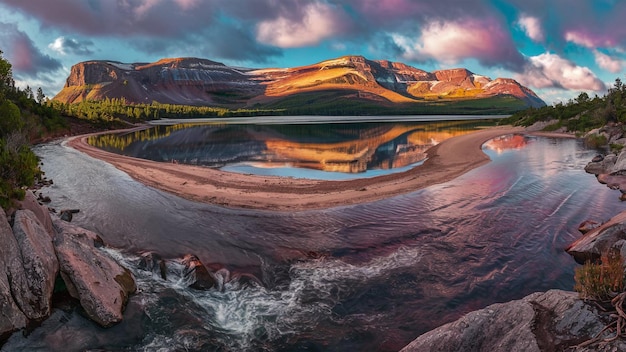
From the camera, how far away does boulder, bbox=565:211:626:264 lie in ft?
54.2

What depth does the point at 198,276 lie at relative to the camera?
53.6ft

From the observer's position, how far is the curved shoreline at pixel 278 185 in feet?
97.0

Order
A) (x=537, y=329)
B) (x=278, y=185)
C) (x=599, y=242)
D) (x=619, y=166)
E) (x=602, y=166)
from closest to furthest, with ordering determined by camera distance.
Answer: (x=537, y=329) < (x=599, y=242) < (x=278, y=185) < (x=619, y=166) < (x=602, y=166)

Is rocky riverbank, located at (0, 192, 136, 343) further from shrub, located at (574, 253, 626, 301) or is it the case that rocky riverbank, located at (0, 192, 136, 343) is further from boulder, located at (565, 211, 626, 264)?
boulder, located at (565, 211, 626, 264)

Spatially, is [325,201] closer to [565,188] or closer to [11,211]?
[11,211]

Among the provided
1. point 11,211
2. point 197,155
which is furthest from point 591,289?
point 197,155

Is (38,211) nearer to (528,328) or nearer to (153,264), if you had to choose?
(153,264)

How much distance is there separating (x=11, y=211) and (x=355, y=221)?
58.9 ft

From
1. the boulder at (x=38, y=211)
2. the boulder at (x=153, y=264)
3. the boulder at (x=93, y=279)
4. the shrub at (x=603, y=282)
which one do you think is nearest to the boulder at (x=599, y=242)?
the shrub at (x=603, y=282)


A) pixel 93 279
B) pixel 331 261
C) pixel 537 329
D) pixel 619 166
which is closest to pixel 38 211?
pixel 93 279

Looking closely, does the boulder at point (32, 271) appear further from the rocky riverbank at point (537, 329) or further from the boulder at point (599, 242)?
the boulder at point (599, 242)

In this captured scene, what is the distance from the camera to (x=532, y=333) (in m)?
8.41

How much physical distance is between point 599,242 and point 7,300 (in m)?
23.2

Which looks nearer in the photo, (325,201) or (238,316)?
(238,316)
